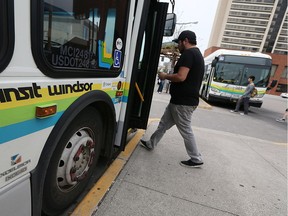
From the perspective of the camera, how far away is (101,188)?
7.84 feet

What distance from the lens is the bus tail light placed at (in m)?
1.27

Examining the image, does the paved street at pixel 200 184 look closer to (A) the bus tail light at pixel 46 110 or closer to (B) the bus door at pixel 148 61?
(B) the bus door at pixel 148 61

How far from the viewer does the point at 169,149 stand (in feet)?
12.7

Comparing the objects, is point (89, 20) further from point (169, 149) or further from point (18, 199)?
point (169, 149)

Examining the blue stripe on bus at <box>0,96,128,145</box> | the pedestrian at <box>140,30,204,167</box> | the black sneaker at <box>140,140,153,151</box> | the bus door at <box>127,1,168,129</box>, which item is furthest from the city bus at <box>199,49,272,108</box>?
the blue stripe on bus at <box>0,96,128,145</box>

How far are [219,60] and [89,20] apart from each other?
1037cm

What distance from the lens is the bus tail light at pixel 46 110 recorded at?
127 cm

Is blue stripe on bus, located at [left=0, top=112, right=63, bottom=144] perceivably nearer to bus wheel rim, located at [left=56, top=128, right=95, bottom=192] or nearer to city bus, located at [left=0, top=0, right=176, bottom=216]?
city bus, located at [left=0, top=0, right=176, bottom=216]

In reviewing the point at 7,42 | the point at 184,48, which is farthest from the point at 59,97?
the point at 184,48

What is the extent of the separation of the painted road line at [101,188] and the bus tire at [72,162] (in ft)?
0.38

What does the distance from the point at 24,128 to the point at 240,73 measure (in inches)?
440

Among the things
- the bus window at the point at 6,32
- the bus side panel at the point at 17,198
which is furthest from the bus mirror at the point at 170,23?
→ the bus side panel at the point at 17,198

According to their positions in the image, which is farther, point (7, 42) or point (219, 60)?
point (219, 60)

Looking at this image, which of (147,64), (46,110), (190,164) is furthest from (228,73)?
(46,110)
